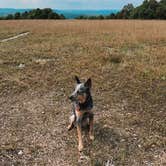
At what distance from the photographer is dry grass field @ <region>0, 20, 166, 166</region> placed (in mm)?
5750

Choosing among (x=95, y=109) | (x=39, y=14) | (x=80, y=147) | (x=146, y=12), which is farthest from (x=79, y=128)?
(x=146, y=12)

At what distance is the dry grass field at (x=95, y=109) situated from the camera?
5750 mm

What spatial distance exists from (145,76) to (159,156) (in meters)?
4.36

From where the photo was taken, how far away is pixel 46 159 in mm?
5645

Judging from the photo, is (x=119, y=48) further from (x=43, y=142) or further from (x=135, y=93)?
(x=43, y=142)

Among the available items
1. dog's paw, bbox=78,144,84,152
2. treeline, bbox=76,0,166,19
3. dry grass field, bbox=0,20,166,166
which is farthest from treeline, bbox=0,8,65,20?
dog's paw, bbox=78,144,84,152

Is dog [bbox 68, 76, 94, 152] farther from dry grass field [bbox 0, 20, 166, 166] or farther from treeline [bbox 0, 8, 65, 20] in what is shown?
treeline [bbox 0, 8, 65, 20]

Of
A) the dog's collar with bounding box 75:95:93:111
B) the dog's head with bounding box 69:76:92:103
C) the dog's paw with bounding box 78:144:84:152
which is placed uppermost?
the dog's head with bounding box 69:76:92:103

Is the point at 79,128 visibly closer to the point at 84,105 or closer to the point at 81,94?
the point at 84,105

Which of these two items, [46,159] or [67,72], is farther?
[67,72]

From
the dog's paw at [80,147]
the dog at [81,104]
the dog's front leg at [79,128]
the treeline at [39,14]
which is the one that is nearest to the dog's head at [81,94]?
the dog at [81,104]

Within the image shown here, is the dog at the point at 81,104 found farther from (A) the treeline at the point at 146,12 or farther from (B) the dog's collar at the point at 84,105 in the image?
(A) the treeline at the point at 146,12

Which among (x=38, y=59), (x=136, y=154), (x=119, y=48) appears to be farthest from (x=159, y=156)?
(x=119, y=48)

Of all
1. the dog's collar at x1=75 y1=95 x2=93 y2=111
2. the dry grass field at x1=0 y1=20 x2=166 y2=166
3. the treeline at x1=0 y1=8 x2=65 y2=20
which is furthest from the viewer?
the treeline at x1=0 y1=8 x2=65 y2=20
